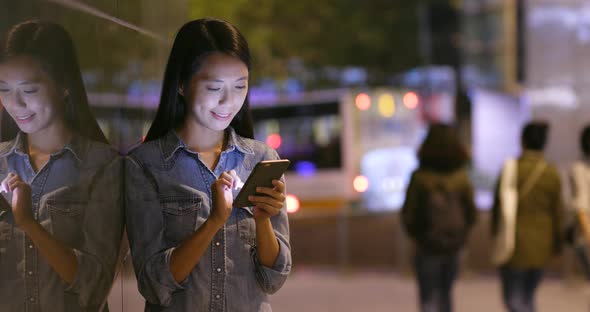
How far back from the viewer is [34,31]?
231 centimetres

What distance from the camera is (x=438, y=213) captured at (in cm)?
642

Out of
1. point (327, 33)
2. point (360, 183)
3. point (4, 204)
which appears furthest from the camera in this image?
point (327, 33)

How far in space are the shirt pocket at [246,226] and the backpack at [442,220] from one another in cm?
378

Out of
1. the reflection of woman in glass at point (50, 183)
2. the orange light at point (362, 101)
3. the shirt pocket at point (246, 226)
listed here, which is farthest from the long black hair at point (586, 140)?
the orange light at point (362, 101)

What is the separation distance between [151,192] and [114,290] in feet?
1.29

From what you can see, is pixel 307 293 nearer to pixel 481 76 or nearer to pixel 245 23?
pixel 245 23

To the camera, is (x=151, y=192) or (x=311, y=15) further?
(x=311, y=15)

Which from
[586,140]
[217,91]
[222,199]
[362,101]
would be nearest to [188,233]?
[222,199]

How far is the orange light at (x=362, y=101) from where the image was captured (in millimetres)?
18609

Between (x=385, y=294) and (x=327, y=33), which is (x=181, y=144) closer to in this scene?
(x=385, y=294)

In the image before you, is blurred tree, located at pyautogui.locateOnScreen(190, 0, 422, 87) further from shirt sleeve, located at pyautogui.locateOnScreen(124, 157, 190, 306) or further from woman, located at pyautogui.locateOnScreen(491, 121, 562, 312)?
shirt sleeve, located at pyautogui.locateOnScreen(124, 157, 190, 306)

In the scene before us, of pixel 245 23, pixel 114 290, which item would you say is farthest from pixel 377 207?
pixel 114 290

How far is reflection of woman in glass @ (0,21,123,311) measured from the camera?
229 centimetres

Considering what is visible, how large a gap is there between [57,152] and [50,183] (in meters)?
0.09
